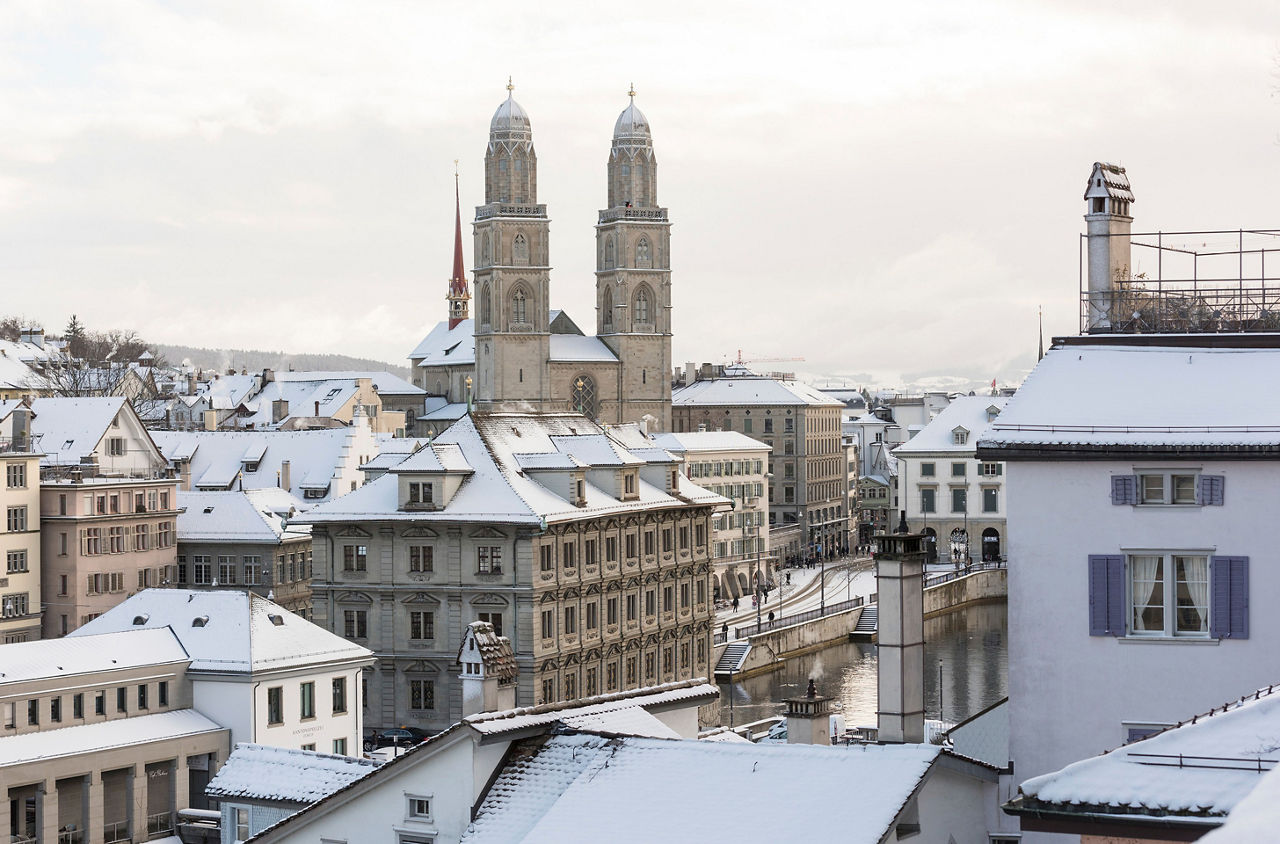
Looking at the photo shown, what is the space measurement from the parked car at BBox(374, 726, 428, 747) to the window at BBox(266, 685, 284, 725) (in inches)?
235

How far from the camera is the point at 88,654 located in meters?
52.8

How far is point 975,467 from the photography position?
13700 centimetres

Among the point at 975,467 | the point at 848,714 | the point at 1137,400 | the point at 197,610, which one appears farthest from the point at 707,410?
the point at 1137,400

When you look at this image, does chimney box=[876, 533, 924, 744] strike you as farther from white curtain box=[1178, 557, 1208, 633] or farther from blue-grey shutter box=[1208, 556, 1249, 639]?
blue-grey shutter box=[1208, 556, 1249, 639]

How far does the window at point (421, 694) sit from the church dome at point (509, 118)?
87.9 metres

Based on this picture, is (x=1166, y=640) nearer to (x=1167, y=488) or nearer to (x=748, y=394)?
(x=1167, y=488)

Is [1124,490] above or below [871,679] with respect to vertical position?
above

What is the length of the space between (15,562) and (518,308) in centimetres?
7568

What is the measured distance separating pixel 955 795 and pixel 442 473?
4399 centimetres

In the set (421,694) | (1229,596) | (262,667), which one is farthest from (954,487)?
(1229,596)

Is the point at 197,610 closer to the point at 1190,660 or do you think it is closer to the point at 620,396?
the point at 1190,660

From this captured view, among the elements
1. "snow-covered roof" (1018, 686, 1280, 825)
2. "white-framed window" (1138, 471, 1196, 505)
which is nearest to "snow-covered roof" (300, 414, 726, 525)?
"white-framed window" (1138, 471, 1196, 505)

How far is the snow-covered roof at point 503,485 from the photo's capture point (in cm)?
6438

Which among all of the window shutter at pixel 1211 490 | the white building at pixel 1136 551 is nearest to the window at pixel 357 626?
the white building at pixel 1136 551
